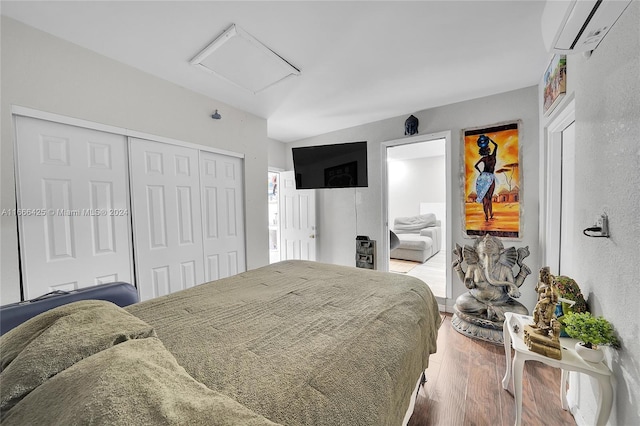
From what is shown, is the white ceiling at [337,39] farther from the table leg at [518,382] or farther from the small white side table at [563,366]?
the table leg at [518,382]

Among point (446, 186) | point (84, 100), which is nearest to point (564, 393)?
point (446, 186)

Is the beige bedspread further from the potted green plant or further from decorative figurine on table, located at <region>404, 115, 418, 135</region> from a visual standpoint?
decorative figurine on table, located at <region>404, 115, 418, 135</region>

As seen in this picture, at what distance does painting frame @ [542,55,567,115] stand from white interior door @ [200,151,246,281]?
296 centimetres

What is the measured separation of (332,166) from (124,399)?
2.99 meters

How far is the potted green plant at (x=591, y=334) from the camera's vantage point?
3.30ft

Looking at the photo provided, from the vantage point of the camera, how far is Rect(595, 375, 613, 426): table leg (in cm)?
100

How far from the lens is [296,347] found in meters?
0.88

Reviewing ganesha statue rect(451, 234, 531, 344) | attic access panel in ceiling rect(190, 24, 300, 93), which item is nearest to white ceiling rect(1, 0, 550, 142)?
attic access panel in ceiling rect(190, 24, 300, 93)

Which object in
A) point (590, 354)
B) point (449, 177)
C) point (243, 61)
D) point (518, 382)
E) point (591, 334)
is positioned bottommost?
point (518, 382)

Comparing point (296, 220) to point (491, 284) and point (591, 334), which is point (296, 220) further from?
point (591, 334)

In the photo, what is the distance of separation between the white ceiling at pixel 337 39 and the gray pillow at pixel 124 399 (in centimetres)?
180

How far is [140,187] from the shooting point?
2.12 meters

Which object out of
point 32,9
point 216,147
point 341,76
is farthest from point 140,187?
point 341,76

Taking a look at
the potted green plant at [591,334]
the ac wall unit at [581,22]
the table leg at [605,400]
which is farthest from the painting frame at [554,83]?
the table leg at [605,400]
